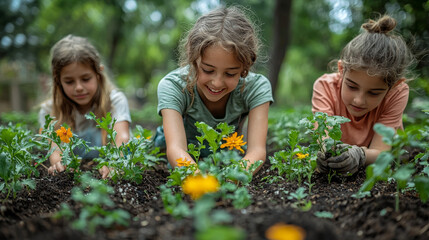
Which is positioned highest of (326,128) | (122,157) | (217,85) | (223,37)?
(223,37)

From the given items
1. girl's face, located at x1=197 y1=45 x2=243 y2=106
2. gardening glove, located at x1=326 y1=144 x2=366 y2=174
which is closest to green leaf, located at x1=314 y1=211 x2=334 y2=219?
gardening glove, located at x1=326 y1=144 x2=366 y2=174

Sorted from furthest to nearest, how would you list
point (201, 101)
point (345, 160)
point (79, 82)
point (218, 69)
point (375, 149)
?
1. point (79, 82)
2. point (201, 101)
3. point (375, 149)
4. point (218, 69)
5. point (345, 160)

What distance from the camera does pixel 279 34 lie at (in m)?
7.39

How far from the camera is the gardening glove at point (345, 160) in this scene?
2.02 meters

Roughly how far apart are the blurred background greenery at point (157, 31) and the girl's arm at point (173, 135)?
2408 mm

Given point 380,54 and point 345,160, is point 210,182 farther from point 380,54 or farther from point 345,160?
point 380,54

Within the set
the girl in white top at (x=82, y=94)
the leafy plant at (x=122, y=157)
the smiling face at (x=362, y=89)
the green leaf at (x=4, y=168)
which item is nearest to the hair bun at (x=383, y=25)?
the smiling face at (x=362, y=89)

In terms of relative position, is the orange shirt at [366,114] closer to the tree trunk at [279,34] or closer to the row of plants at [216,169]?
the row of plants at [216,169]

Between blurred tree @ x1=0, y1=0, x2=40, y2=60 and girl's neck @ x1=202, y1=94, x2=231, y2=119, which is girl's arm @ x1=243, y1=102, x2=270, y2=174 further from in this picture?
blurred tree @ x1=0, y1=0, x2=40, y2=60

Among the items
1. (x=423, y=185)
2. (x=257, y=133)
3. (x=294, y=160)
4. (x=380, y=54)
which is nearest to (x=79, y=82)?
(x=257, y=133)

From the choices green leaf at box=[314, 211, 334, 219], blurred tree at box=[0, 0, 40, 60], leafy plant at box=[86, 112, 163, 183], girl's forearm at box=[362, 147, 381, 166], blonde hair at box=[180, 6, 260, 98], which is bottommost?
green leaf at box=[314, 211, 334, 219]

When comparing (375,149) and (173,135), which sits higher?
(173,135)

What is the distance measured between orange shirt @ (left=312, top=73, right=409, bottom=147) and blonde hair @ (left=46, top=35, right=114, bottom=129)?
1934 mm

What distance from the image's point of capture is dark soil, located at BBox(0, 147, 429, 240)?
1.16 metres
